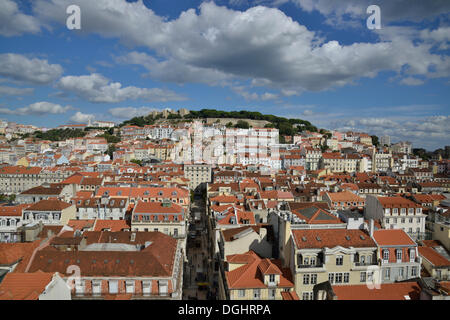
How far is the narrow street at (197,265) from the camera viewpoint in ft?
105

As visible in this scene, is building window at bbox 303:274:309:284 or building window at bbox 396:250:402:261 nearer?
building window at bbox 303:274:309:284

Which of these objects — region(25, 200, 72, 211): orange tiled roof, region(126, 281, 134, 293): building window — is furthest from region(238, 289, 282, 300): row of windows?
region(25, 200, 72, 211): orange tiled roof

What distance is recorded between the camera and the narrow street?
105 feet

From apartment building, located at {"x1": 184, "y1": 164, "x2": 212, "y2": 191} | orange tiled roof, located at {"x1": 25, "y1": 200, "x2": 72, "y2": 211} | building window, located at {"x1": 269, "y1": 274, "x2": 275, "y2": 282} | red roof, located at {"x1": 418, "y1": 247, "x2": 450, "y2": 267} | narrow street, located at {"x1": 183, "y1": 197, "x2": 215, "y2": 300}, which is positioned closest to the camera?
building window, located at {"x1": 269, "y1": 274, "x2": 275, "y2": 282}

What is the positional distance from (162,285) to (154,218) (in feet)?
57.6

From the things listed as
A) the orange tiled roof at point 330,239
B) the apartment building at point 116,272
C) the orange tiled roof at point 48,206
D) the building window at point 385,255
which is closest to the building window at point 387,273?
the building window at point 385,255

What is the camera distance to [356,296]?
20156 millimetres

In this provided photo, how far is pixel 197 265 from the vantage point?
3878 centimetres

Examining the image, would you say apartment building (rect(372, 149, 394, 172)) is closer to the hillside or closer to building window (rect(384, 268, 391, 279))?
the hillside

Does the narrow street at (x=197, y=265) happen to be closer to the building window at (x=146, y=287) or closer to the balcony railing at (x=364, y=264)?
the building window at (x=146, y=287)

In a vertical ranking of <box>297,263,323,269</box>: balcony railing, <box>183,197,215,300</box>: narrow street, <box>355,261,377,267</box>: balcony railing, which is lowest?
<box>183,197,215,300</box>: narrow street

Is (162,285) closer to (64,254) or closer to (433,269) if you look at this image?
(64,254)

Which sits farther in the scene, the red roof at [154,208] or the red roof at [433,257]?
the red roof at [154,208]
